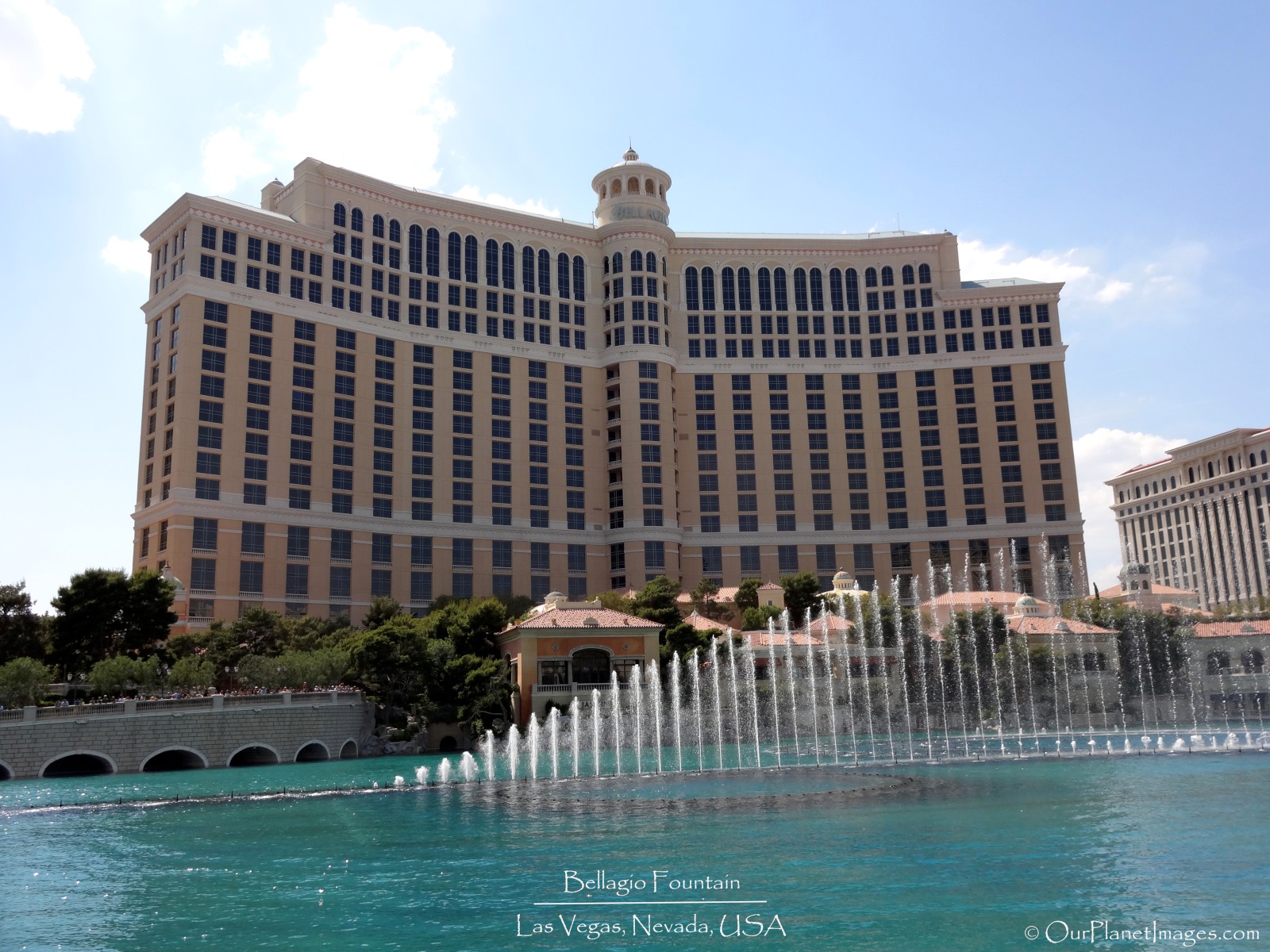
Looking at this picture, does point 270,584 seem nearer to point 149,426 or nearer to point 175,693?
point 149,426

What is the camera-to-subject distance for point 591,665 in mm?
71688

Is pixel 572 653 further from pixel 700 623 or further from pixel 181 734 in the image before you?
pixel 181 734

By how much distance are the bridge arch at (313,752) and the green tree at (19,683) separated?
1446 centimetres

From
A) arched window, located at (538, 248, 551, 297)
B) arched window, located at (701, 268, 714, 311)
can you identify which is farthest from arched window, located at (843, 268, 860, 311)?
arched window, located at (538, 248, 551, 297)

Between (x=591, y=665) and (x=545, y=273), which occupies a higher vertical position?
(x=545, y=273)

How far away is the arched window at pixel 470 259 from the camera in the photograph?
10938 cm

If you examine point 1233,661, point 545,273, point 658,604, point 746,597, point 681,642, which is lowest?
point 1233,661

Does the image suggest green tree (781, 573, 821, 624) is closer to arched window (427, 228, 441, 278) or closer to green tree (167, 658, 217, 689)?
green tree (167, 658, 217, 689)

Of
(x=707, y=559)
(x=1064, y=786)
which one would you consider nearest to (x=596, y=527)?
(x=707, y=559)

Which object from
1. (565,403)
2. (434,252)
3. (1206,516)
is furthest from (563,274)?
(1206,516)

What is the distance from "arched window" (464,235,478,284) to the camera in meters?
109

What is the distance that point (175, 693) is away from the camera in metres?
60.3

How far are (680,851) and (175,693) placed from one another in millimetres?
46150

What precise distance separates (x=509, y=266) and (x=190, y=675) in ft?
201
